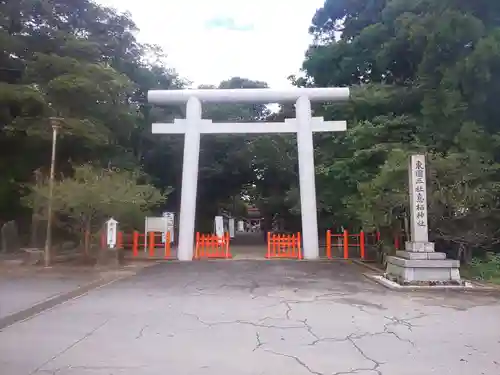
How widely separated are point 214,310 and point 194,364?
302cm

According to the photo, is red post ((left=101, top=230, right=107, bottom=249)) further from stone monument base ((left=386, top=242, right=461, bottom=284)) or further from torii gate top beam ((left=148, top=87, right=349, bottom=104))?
stone monument base ((left=386, top=242, right=461, bottom=284))

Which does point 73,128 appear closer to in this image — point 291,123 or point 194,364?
point 291,123

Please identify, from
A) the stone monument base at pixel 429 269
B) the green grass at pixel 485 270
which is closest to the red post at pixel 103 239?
the stone monument base at pixel 429 269

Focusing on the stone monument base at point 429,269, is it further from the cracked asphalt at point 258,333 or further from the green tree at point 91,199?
the green tree at point 91,199

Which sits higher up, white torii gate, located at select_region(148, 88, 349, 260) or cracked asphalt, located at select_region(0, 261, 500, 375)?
white torii gate, located at select_region(148, 88, 349, 260)

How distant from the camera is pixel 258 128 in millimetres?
19281

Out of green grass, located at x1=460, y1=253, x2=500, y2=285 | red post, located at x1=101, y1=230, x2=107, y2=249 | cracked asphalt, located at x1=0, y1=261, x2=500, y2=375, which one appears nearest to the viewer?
cracked asphalt, located at x1=0, y1=261, x2=500, y2=375

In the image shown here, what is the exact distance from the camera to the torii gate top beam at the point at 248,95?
18.9m

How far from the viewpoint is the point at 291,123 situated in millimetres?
19359

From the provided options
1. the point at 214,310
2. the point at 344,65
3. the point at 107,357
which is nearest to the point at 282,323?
the point at 214,310

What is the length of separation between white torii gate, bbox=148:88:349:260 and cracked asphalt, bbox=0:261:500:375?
26.0 feet

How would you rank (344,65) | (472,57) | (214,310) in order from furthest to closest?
(344,65)
(472,57)
(214,310)

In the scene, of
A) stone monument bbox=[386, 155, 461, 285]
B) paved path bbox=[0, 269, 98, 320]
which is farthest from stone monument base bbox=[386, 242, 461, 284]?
paved path bbox=[0, 269, 98, 320]

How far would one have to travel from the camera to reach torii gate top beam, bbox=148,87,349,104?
1892 cm
